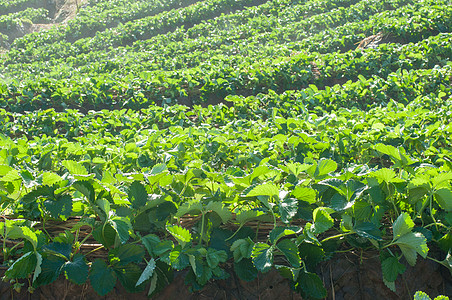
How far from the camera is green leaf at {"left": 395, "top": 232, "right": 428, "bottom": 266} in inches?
63.8

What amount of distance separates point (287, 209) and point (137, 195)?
68cm

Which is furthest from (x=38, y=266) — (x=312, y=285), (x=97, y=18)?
(x=97, y=18)

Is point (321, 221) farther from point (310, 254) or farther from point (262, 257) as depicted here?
point (262, 257)

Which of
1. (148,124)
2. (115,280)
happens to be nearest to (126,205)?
(115,280)

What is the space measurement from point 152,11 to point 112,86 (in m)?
10.4

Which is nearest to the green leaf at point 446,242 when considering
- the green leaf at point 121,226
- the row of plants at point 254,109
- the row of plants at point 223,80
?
the green leaf at point 121,226

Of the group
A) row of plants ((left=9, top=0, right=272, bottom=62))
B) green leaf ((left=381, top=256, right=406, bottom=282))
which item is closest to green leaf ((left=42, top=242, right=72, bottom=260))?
green leaf ((left=381, top=256, right=406, bottom=282))

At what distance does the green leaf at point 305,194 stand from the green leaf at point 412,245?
0.39 meters

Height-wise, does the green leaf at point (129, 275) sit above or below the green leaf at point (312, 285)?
above

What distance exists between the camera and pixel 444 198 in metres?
1.79

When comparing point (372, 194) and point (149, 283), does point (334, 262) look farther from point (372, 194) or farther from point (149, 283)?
point (149, 283)

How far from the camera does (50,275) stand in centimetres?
165

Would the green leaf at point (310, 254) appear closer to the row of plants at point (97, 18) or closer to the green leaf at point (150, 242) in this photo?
the green leaf at point (150, 242)

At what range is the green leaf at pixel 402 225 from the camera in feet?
5.43
